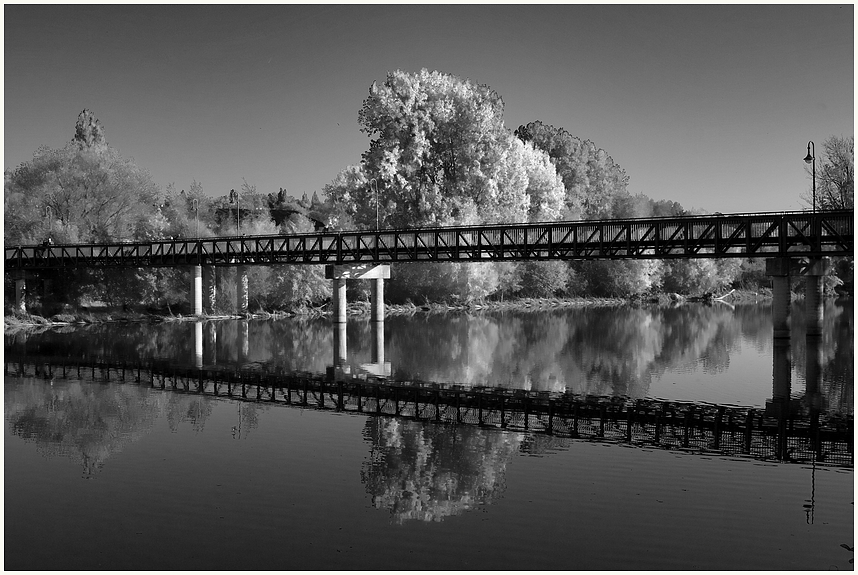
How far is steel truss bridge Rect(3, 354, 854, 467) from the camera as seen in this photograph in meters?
18.1

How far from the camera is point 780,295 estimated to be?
40.2m

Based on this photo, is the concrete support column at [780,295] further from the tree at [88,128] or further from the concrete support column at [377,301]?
the tree at [88,128]

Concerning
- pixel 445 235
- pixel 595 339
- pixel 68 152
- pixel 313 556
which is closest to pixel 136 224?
pixel 68 152

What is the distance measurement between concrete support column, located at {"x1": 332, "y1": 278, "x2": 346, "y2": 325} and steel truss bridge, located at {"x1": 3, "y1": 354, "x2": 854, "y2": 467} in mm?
22203

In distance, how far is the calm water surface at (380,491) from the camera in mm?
11438

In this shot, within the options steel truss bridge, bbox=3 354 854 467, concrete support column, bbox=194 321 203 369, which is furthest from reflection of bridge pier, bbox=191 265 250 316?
steel truss bridge, bbox=3 354 854 467

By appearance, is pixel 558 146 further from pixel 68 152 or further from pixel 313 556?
pixel 313 556

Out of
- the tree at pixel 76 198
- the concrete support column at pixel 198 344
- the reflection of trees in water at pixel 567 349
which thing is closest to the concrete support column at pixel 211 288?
the concrete support column at pixel 198 344

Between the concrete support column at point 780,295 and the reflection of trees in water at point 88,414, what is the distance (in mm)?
26194

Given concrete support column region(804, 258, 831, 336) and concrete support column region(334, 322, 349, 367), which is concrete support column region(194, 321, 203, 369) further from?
concrete support column region(804, 258, 831, 336)

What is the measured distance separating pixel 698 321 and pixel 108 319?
120ft

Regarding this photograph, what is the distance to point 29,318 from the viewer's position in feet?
173

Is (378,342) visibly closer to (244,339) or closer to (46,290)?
(244,339)

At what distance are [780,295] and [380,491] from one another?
101 ft
